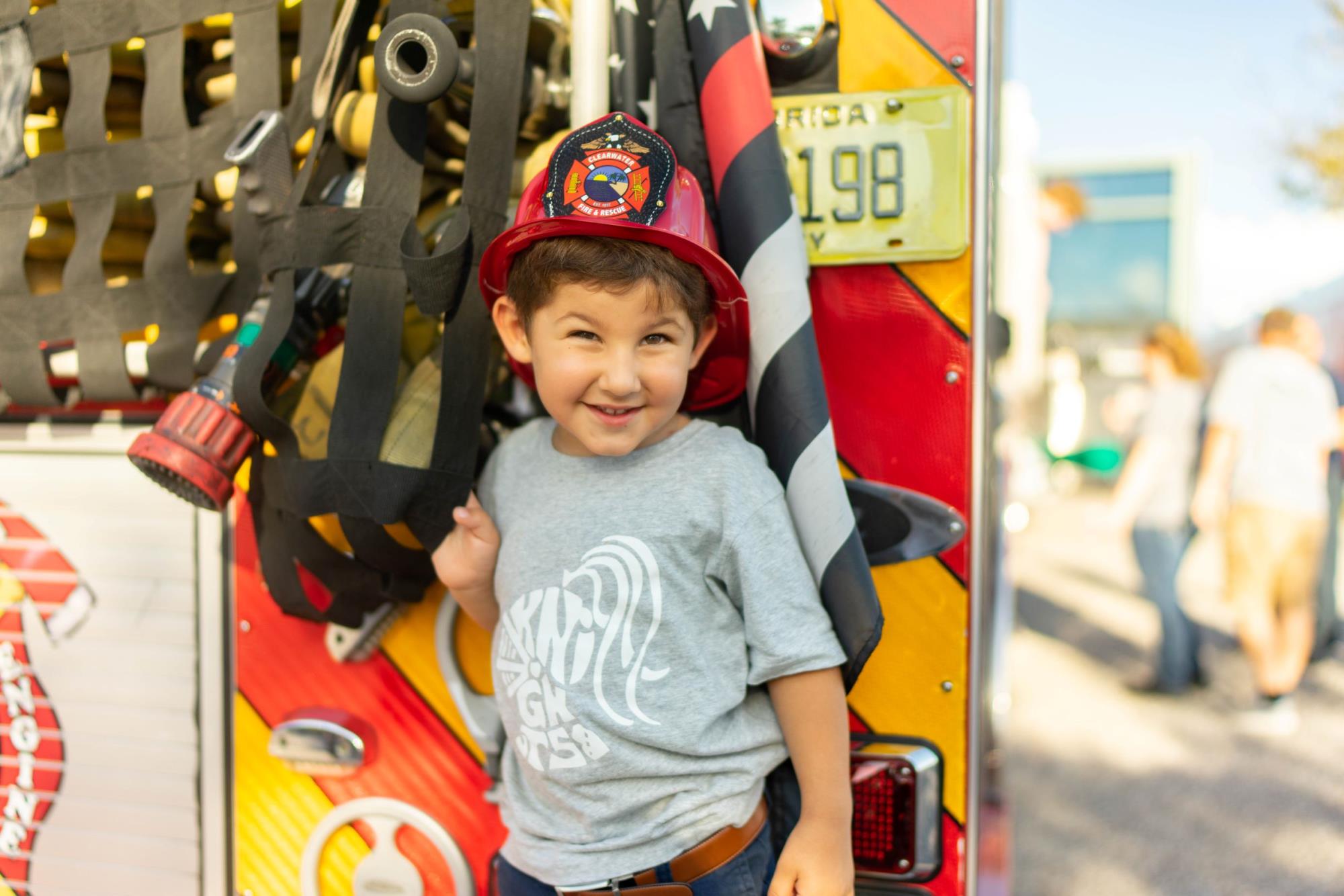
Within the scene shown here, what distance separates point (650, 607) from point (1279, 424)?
3755 millimetres

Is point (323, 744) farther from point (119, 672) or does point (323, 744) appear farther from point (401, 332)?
point (401, 332)

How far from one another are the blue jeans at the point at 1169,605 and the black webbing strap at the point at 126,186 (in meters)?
4.14

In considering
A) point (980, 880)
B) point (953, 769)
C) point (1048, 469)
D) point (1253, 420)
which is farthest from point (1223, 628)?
point (1048, 469)

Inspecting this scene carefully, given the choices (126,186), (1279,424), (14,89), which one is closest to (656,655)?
(126,186)

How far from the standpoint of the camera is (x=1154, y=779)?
140 inches

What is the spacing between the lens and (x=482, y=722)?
4.45ft

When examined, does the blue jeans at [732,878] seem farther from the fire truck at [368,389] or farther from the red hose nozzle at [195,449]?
the red hose nozzle at [195,449]

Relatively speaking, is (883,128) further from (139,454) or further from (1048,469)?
(1048,469)

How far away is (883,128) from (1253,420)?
137 inches

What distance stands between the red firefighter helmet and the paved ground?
8.14ft

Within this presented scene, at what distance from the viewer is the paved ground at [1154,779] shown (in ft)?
9.57

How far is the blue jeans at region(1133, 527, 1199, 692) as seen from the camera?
169 inches

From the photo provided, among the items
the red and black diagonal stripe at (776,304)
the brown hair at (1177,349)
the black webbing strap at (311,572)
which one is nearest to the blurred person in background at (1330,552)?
the brown hair at (1177,349)

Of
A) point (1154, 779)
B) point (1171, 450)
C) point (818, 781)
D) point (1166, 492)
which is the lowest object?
point (1154, 779)
